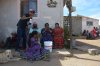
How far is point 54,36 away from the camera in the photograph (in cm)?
1361

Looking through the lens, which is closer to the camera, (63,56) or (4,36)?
(63,56)

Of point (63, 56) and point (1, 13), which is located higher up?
point (1, 13)

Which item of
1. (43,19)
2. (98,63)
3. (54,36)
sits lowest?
(98,63)

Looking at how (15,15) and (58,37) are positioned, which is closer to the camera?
(58,37)

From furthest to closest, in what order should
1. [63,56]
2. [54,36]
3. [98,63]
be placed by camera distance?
[54,36] < [63,56] < [98,63]

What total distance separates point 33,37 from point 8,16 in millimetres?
3282

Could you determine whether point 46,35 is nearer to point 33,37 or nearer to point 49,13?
point 33,37

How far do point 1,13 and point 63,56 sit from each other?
4782 millimetres

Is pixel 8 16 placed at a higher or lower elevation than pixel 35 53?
higher

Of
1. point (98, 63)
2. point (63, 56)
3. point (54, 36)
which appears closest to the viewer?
point (98, 63)

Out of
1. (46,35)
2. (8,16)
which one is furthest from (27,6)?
(46,35)

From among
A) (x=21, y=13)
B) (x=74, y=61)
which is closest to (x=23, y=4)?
(x=21, y=13)

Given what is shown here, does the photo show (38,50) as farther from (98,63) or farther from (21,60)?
(98,63)

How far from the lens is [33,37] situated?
11.7 m
